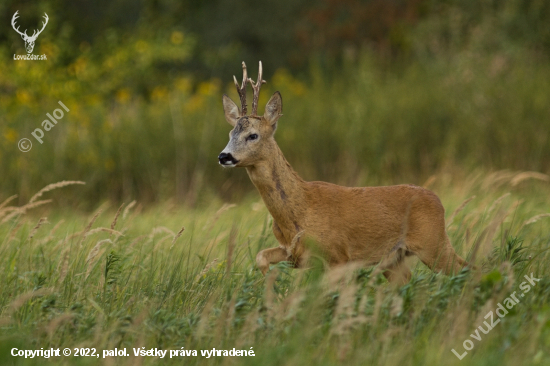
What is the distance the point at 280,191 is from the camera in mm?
5793

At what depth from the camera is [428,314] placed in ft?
14.9

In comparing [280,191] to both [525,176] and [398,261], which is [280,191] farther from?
[525,176]

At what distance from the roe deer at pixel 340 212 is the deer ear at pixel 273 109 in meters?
0.01

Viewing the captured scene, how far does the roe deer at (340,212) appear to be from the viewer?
18.8 feet

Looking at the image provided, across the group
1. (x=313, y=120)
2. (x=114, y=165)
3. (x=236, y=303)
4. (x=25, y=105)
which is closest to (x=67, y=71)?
(x=25, y=105)

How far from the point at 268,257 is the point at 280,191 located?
0.58 meters

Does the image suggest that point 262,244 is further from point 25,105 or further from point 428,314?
point 25,105

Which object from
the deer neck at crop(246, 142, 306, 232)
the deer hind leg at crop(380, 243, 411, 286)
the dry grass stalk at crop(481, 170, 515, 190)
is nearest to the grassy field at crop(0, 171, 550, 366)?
the deer neck at crop(246, 142, 306, 232)

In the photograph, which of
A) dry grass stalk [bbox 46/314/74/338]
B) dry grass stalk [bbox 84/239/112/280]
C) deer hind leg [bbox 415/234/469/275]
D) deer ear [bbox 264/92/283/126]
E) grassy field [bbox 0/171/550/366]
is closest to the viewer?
dry grass stalk [bbox 46/314/74/338]

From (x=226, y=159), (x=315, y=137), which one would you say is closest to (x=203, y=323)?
(x=226, y=159)

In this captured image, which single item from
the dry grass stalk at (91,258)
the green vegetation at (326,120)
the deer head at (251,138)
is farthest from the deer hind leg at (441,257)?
the green vegetation at (326,120)

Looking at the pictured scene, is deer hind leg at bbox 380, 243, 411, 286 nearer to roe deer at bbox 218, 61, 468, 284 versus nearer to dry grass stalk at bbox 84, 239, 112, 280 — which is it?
roe deer at bbox 218, 61, 468, 284

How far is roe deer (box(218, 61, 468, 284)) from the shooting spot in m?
5.73

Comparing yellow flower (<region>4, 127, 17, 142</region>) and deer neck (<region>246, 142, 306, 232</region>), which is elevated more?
yellow flower (<region>4, 127, 17, 142</region>)
